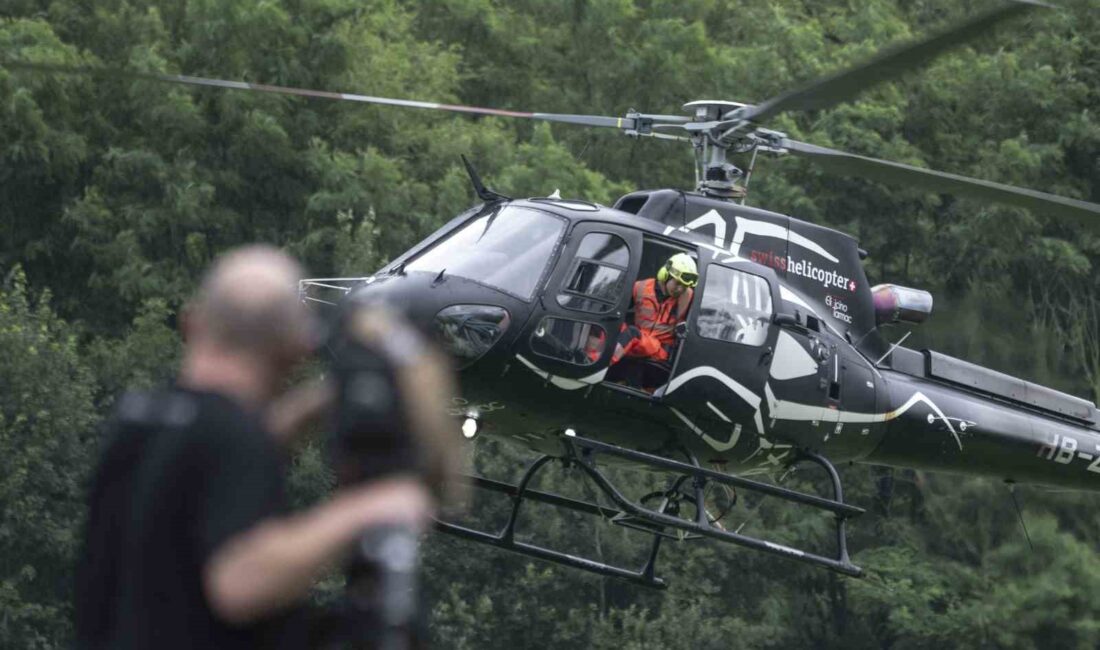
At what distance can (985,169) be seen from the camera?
25.3m

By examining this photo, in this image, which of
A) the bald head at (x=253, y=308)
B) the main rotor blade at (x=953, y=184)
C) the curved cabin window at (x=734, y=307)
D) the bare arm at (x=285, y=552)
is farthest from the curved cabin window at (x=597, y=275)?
the bare arm at (x=285, y=552)

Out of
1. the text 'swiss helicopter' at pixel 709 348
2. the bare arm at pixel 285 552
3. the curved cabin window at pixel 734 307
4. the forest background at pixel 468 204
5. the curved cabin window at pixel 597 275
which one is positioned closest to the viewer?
the bare arm at pixel 285 552

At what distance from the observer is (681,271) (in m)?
9.16

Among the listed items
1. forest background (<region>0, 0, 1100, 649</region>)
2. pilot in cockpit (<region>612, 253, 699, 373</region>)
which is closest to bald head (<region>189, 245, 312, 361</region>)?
pilot in cockpit (<region>612, 253, 699, 373</region>)

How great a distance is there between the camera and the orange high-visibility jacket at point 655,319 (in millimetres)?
9180

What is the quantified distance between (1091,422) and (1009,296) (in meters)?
12.2

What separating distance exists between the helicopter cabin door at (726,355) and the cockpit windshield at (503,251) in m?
0.84

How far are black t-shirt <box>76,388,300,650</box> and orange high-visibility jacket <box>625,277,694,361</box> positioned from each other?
21.5 feet

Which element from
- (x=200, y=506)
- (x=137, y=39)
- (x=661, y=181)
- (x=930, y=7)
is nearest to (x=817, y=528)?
(x=661, y=181)

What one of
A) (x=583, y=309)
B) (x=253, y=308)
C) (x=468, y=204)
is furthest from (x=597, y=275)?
(x=468, y=204)

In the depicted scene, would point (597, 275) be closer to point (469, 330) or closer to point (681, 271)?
point (681, 271)

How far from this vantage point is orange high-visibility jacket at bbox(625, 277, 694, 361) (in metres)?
9.18

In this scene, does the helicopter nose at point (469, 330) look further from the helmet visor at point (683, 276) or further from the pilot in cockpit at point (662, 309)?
the helmet visor at point (683, 276)

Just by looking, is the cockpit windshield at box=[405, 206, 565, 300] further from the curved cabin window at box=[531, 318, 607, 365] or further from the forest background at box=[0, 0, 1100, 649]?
the forest background at box=[0, 0, 1100, 649]
